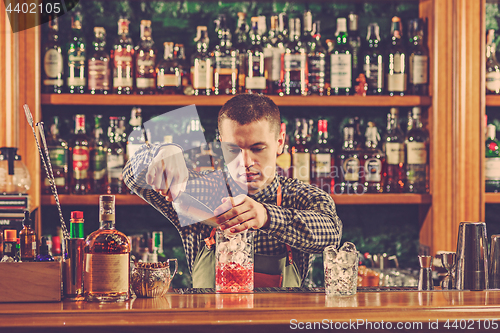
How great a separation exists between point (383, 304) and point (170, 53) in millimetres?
1454

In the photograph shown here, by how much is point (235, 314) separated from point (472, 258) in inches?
23.5

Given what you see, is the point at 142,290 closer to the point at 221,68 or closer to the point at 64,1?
the point at 221,68

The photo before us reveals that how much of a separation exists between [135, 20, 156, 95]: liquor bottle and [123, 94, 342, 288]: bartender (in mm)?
517

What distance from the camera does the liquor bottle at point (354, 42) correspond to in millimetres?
2094

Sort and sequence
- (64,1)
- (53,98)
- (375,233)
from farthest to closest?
(375,233) → (64,1) → (53,98)

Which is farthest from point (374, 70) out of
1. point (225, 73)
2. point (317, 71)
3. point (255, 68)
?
point (225, 73)

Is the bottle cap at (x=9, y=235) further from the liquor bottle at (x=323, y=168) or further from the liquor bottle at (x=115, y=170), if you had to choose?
the liquor bottle at (x=323, y=168)

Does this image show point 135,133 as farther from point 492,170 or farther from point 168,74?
point 492,170

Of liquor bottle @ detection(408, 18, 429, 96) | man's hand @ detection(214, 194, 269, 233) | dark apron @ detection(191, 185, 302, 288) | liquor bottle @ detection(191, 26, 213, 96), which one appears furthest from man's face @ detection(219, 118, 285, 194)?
liquor bottle @ detection(408, 18, 429, 96)

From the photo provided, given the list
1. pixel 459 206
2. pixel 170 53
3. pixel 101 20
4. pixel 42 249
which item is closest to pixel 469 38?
pixel 459 206

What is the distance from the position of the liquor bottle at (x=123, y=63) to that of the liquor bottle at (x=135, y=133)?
10 centimetres

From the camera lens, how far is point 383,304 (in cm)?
93

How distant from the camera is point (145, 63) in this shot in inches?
79.4

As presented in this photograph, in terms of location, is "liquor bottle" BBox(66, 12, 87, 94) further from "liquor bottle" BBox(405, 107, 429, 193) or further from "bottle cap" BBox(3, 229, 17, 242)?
"liquor bottle" BBox(405, 107, 429, 193)
